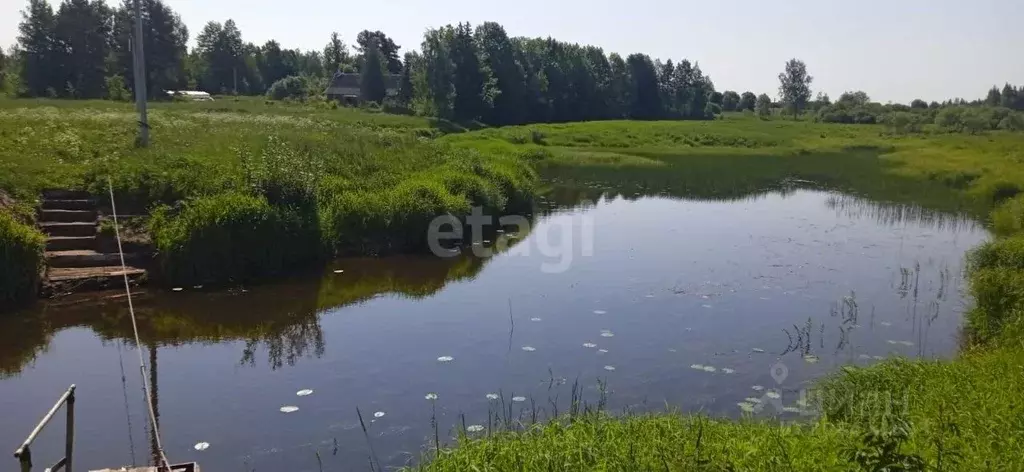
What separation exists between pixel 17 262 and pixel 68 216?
2711mm

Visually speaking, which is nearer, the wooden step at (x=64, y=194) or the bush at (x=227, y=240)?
the bush at (x=227, y=240)

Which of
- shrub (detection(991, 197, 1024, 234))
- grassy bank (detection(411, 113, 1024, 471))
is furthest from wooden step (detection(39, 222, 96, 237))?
shrub (detection(991, 197, 1024, 234))

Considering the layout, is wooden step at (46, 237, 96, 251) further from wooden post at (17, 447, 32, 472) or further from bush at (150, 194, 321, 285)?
wooden post at (17, 447, 32, 472)

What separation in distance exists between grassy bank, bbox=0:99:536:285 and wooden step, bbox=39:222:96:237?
3.14 ft

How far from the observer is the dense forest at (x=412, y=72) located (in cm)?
6344

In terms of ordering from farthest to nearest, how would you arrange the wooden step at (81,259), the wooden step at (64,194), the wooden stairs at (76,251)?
1. the wooden step at (64,194)
2. the wooden step at (81,259)
3. the wooden stairs at (76,251)

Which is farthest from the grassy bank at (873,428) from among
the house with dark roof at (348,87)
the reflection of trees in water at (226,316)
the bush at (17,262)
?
the house with dark roof at (348,87)

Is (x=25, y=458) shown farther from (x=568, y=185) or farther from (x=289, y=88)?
(x=289, y=88)

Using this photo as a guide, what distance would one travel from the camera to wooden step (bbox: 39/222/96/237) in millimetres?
15133

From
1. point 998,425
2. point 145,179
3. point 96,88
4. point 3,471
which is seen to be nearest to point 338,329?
point 3,471

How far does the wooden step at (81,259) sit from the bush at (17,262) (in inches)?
34.4

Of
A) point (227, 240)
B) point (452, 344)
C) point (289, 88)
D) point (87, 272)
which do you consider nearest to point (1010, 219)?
point (452, 344)

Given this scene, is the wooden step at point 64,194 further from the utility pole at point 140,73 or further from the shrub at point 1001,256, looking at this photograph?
the shrub at point 1001,256

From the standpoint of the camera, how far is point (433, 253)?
19.0 m
